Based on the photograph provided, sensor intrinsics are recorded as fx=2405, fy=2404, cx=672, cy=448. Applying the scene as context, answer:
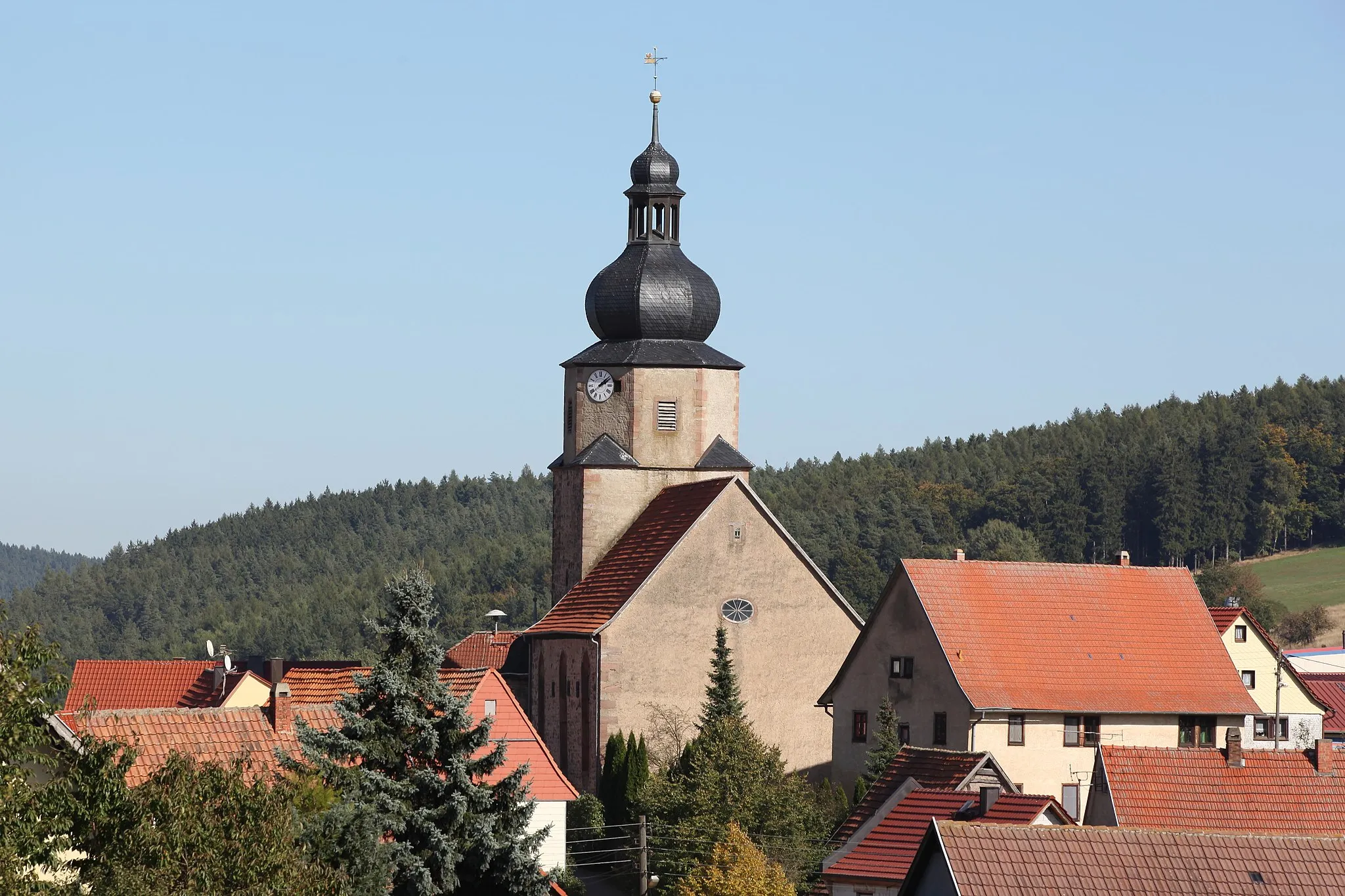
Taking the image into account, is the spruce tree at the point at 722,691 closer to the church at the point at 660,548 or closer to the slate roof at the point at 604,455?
the church at the point at 660,548

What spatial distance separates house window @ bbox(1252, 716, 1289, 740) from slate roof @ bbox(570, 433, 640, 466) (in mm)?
15454

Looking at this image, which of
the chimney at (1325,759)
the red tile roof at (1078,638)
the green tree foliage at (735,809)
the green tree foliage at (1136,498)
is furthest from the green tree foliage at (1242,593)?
the chimney at (1325,759)

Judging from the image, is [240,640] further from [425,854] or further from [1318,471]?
[425,854]

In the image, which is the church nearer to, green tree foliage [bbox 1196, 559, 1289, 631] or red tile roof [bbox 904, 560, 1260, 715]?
red tile roof [bbox 904, 560, 1260, 715]

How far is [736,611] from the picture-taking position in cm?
5344

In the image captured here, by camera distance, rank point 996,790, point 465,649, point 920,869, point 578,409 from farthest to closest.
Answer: point 465,649 < point 578,409 < point 996,790 < point 920,869

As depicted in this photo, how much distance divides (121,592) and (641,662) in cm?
15279

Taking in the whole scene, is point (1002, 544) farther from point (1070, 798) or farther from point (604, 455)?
point (1070, 798)

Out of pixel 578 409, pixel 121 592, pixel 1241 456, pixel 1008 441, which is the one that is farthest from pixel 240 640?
pixel 578 409

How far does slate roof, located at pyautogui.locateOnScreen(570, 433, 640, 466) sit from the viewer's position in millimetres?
57062

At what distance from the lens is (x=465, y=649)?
7300cm

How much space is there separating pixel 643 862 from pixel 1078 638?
1363cm

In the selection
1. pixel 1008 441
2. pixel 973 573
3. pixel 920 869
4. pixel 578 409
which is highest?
pixel 1008 441

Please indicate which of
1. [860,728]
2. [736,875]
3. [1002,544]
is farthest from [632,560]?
[1002,544]
